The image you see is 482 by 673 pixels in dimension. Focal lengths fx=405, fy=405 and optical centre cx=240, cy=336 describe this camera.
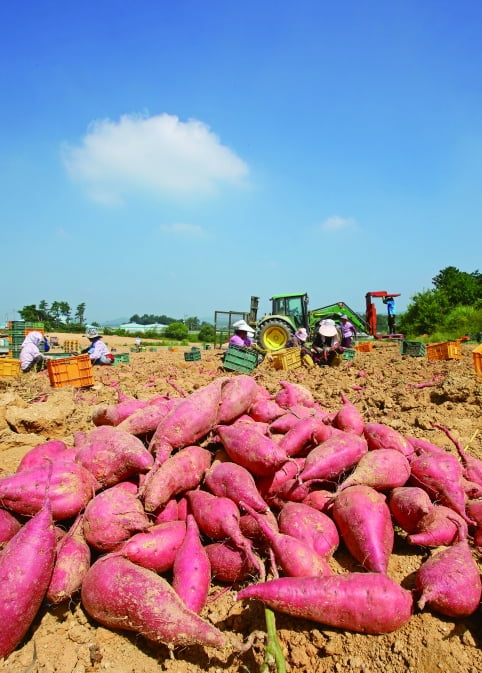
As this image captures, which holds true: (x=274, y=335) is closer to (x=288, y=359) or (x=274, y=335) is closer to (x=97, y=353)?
(x=288, y=359)

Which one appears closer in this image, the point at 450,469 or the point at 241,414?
the point at 450,469

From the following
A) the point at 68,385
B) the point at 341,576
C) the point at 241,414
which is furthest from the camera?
the point at 68,385

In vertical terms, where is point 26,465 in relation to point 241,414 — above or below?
below

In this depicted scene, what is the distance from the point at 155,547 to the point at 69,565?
473mm

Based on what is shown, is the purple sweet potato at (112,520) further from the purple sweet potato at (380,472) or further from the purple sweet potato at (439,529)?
the purple sweet potato at (439,529)

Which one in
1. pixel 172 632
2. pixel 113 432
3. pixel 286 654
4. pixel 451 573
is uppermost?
pixel 113 432

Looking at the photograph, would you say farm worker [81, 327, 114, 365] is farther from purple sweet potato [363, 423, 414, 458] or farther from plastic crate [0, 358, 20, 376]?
purple sweet potato [363, 423, 414, 458]

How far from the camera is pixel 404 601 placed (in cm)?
204

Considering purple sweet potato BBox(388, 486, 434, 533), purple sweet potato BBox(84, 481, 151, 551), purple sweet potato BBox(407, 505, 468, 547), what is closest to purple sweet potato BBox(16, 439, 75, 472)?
purple sweet potato BBox(84, 481, 151, 551)

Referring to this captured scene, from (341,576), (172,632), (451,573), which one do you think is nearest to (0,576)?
(172,632)

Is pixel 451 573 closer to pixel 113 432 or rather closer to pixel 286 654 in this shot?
pixel 286 654

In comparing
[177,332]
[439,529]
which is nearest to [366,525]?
[439,529]

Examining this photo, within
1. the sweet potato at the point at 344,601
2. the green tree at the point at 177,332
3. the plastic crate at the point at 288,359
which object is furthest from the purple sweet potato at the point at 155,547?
the green tree at the point at 177,332

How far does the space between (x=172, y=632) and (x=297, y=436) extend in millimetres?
1558
